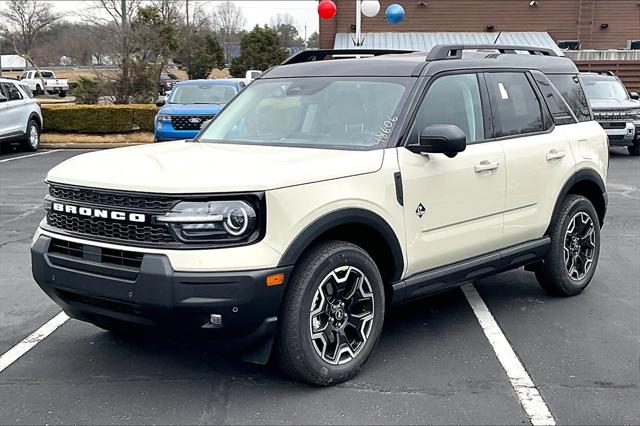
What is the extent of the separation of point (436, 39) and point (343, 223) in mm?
26272

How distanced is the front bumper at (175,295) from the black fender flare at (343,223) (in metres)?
0.10

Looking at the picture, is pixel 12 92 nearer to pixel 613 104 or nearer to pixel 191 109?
pixel 191 109

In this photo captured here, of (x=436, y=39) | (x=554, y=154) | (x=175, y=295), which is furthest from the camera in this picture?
(x=436, y=39)

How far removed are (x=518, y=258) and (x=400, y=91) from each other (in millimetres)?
1556

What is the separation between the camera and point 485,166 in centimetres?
494

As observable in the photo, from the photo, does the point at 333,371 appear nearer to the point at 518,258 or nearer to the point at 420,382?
the point at 420,382

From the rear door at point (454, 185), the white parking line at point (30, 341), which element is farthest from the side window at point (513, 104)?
the white parking line at point (30, 341)

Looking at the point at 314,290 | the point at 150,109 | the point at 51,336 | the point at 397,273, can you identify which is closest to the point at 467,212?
the point at 397,273

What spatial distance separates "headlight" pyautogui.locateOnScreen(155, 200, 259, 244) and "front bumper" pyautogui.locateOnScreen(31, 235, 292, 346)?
0.17m

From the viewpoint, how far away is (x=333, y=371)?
13.5 feet

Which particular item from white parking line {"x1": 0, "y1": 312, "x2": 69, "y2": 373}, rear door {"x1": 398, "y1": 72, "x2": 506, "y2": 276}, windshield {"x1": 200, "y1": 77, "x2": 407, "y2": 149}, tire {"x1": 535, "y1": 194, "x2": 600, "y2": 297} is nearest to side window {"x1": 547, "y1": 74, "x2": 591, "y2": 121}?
tire {"x1": 535, "y1": 194, "x2": 600, "y2": 297}

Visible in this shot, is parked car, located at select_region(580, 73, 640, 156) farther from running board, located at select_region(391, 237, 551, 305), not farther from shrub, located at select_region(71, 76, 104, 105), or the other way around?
shrub, located at select_region(71, 76, 104, 105)

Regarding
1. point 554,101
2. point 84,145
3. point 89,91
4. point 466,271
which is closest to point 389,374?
point 466,271

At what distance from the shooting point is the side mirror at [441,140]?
14.3 feet
